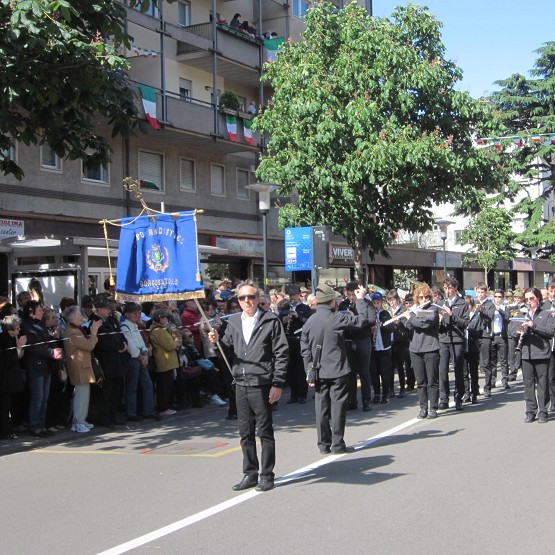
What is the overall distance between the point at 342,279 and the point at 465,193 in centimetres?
1229

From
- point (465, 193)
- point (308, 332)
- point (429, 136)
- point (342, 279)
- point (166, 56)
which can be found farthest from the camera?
point (342, 279)

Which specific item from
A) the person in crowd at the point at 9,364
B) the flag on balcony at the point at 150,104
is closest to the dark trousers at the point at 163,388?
the person in crowd at the point at 9,364

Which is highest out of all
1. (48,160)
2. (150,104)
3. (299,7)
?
(299,7)

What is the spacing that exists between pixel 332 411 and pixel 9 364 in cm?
445

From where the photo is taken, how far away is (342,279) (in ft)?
107

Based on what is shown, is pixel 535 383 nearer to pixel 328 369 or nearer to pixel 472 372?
pixel 472 372

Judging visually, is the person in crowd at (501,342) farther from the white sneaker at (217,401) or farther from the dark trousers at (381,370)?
the white sneaker at (217,401)

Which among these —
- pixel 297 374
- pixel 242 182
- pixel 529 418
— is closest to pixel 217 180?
pixel 242 182

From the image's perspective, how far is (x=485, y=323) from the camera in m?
14.0

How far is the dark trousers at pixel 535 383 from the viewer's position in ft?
34.9

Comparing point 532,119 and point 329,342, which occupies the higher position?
point 532,119

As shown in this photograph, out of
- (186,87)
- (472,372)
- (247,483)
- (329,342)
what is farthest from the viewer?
(186,87)

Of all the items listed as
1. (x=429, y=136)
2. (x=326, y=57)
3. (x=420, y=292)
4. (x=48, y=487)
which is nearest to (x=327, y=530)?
(x=48, y=487)

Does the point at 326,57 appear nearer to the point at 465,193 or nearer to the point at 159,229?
the point at 465,193
